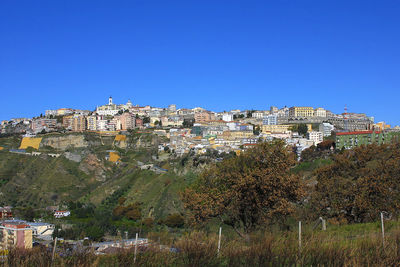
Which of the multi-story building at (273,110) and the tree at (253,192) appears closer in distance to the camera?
the tree at (253,192)

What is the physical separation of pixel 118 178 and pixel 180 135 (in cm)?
2051

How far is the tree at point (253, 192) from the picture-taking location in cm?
1315

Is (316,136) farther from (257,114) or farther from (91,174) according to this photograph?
(91,174)

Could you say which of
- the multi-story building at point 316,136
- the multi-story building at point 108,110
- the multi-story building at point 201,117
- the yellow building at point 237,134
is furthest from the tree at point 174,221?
the multi-story building at point 108,110

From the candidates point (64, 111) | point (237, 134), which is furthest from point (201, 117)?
point (64, 111)

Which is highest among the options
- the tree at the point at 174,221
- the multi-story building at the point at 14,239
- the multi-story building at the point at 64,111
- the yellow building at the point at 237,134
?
the multi-story building at the point at 64,111

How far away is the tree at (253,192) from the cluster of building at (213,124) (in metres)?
46.8

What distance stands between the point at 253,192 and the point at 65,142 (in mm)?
71444

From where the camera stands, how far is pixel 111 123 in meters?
92.4

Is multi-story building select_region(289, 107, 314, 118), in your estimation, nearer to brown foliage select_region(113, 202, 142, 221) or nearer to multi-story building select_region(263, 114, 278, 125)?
multi-story building select_region(263, 114, 278, 125)

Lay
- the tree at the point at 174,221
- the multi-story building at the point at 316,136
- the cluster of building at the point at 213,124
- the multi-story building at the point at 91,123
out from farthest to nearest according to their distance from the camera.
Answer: the multi-story building at the point at 91,123 < the cluster of building at the point at 213,124 < the multi-story building at the point at 316,136 < the tree at the point at 174,221

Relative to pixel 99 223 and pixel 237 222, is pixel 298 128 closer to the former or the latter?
pixel 99 223

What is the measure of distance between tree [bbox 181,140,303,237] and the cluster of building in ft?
154

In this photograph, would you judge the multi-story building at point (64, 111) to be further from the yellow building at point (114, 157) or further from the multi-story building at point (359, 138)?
the multi-story building at point (359, 138)
